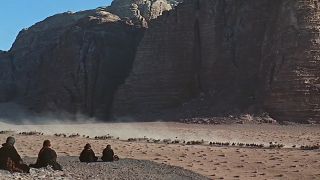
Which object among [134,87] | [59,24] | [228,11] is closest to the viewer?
[228,11]

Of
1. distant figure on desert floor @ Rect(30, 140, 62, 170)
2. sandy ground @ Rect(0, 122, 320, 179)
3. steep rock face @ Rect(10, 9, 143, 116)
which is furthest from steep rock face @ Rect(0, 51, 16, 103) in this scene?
distant figure on desert floor @ Rect(30, 140, 62, 170)

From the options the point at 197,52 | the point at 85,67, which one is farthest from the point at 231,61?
the point at 85,67

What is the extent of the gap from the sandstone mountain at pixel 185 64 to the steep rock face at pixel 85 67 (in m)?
0.14

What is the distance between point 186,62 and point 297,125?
62.3 feet

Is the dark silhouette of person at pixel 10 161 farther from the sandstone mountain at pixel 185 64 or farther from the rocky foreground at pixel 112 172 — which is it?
the sandstone mountain at pixel 185 64

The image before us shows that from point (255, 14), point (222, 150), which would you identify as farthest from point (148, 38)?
point (222, 150)

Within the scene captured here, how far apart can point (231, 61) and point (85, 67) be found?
2419cm

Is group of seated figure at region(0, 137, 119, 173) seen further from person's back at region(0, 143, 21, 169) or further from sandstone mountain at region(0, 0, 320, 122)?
sandstone mountain at region(0, 0, 320, 122)

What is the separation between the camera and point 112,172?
17469 mm

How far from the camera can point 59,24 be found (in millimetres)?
97625

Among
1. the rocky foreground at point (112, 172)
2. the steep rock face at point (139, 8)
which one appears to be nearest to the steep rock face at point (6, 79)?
the steep rock face at point (139, 8)

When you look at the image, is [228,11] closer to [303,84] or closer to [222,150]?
[303,84]

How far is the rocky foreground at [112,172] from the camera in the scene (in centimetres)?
1516

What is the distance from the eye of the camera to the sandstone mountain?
48.8 meters
